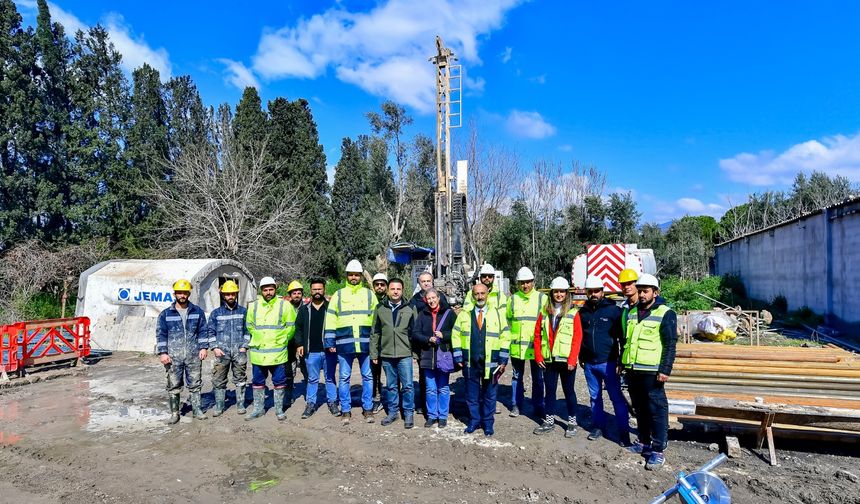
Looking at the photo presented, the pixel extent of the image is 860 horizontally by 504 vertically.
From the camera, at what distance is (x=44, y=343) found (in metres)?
10.6

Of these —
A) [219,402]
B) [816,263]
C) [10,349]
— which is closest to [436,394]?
[219,402]

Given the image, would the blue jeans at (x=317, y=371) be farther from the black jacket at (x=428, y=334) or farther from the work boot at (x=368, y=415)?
the black jacket at (x=428, y=334)

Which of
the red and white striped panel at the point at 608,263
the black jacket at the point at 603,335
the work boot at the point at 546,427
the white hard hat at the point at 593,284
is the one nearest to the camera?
the black jacket at the point at 603,335

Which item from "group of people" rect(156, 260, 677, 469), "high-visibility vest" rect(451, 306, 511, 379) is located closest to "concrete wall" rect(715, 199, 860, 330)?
"group of people" rect(156, 260, 677, 469)

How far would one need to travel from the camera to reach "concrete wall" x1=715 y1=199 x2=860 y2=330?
516 inches

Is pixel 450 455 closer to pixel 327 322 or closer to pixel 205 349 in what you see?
pixel 327 322

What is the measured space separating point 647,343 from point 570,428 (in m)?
1.59

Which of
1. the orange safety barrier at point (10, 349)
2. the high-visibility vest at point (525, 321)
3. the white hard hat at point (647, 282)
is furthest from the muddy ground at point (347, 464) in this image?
the orange safety barrier at point (10, 349)

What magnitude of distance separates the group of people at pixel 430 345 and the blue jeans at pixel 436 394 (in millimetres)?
13

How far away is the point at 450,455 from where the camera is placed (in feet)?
18.5

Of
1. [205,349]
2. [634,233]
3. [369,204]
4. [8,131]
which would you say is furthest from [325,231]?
[205,349]

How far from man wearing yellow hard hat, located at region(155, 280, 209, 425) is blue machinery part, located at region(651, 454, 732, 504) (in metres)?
6.21

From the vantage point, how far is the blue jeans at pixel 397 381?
6.69 meters

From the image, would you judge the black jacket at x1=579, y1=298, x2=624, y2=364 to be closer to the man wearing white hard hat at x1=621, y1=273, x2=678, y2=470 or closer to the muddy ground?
the man wearing white hard hat at x1=621, y1=273, x2=678, y2=470
